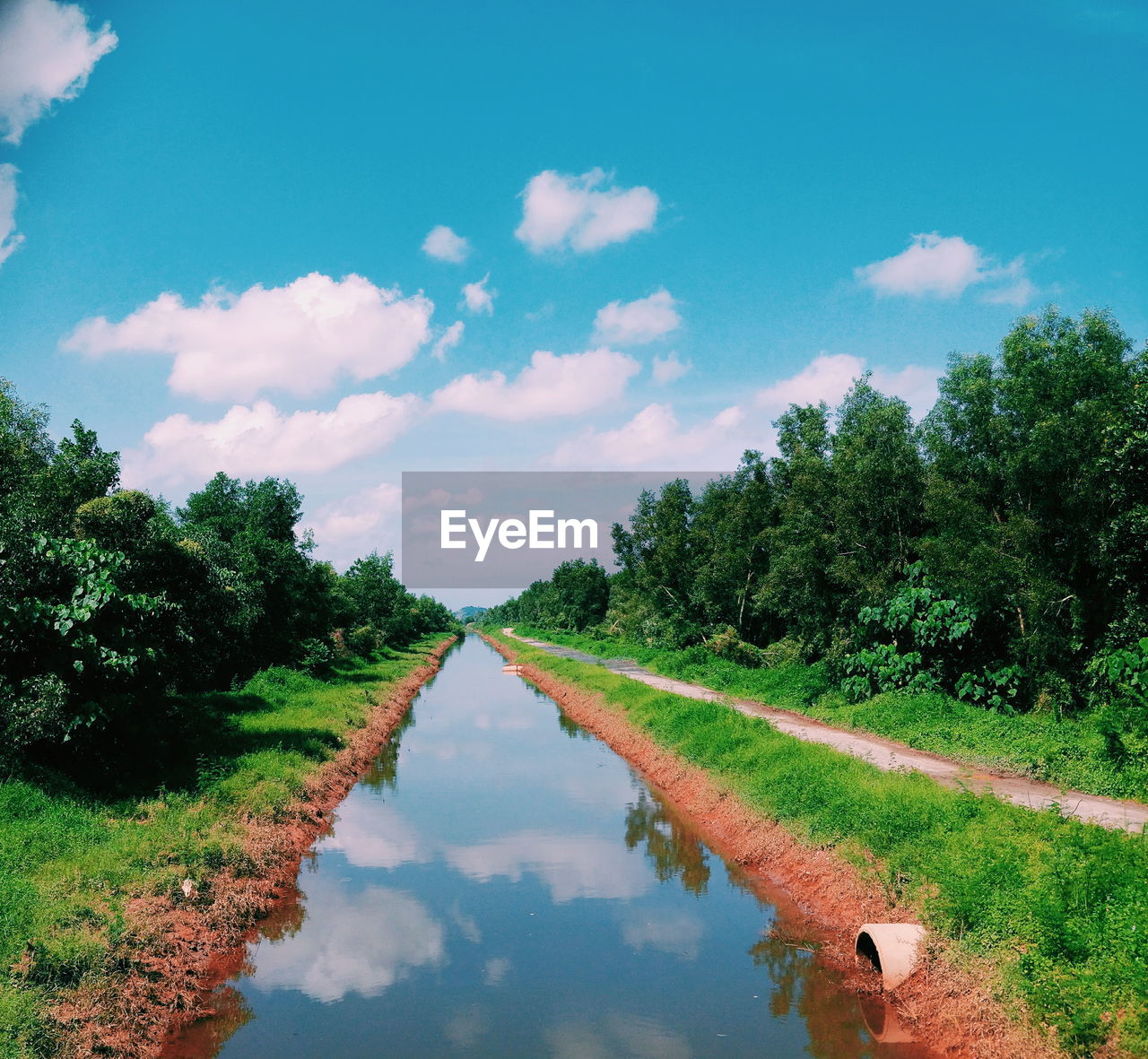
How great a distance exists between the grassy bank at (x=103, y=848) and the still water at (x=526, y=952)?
1398 millimetres

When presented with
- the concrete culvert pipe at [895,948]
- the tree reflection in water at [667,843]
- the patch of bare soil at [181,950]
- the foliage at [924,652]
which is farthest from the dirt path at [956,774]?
the patch of bare soil at [181,950]

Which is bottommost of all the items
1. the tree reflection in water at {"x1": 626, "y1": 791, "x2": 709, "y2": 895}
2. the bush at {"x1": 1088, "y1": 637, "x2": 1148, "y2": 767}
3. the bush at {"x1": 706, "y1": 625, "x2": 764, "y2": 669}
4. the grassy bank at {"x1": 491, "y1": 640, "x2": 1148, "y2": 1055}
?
the tree reflection in water at {"x1": 626, "y1": 791, "x2": 709, "y2": 895}

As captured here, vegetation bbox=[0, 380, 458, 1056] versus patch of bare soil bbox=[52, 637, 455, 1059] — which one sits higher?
vegetation bbox=[0, 380, 458, 1056]

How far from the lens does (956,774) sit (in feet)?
51.5

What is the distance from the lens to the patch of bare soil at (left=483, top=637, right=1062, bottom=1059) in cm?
811

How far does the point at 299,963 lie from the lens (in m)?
10.6

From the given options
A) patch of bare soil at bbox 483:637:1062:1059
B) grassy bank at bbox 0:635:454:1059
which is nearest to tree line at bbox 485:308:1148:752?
patch of bare soil at bbox 483:637:1062:1059

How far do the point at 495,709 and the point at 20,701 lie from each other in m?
25.7

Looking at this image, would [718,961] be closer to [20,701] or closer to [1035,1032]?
[1035,1032]

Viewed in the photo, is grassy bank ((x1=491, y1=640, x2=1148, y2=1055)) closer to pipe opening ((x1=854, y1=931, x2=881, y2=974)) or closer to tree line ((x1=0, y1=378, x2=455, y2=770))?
pipe opening ((x1=854, y1=931, x2=881, y2=974))

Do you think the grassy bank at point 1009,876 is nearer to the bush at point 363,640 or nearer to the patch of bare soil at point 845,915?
the patch of bare soil at point 845,915

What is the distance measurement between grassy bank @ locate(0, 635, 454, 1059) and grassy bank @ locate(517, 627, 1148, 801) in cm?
1367

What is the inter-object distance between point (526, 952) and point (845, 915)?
4430mm

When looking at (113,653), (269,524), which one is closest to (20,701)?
(113,653)
